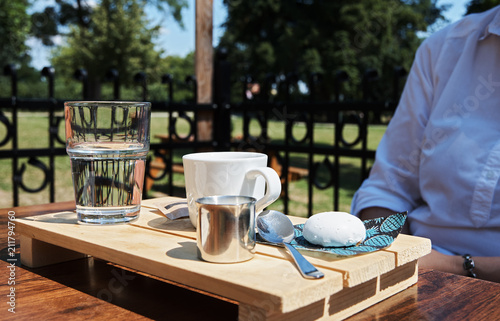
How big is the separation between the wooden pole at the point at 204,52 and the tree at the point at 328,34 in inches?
637

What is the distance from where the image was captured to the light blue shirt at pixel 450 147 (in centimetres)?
116

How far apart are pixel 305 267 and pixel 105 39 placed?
22.5 meters

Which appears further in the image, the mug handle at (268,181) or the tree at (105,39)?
the tree at (105,39)

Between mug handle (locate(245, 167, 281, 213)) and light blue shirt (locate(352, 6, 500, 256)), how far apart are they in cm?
66

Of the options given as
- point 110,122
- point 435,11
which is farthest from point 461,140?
point 435,11

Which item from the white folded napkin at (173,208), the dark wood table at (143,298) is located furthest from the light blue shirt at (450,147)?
the white folded napkin at (173,208)

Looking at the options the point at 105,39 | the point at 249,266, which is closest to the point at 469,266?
the point at 249,266

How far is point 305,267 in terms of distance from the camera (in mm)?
528

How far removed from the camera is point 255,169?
0.69 meters

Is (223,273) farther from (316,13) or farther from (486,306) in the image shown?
(316,13)

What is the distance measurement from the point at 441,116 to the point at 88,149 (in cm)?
91

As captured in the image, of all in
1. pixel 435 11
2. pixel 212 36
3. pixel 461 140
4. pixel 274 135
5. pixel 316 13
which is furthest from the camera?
pixel 316 13

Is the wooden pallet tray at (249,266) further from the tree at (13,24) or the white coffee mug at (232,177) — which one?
the tree at (13,24)

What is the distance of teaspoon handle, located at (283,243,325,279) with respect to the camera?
50cm
